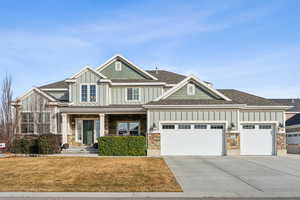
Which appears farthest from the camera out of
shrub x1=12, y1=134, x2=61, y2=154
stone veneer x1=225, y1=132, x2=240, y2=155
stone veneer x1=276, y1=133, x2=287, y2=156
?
shrub x1=12, y1=134, x2=61, y2=154

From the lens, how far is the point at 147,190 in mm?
7828

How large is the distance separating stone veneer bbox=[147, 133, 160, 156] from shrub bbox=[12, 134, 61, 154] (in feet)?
24.1

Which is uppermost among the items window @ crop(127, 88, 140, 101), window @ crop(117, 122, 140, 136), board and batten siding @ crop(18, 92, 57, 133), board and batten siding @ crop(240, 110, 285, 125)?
window @ crop(127, 88, 140, 101)

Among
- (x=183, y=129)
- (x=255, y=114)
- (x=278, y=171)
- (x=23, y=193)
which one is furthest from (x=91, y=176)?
(x=255, y=114)

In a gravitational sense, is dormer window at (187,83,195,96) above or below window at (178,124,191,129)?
above

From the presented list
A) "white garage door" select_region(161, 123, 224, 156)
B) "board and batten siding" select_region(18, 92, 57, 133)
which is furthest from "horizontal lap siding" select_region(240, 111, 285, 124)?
"board and batten siding" select_region(18, 92, 57, 133)

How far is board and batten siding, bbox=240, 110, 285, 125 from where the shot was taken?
1900 cm

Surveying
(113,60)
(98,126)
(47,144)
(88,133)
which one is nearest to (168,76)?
(113,60)

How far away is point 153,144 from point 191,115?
363 centimetres

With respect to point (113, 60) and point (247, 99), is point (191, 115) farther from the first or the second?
point (113, 60)

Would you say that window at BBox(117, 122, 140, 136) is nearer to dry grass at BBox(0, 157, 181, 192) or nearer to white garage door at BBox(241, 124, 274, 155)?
white garage door at BBox(241, 124, 274, 155)

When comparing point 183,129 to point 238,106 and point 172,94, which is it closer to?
point 172,94

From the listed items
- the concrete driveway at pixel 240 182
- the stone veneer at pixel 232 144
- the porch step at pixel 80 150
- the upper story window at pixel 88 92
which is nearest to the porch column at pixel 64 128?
the porch step at pixel 80 150

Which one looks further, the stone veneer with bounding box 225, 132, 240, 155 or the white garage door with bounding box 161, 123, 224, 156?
the white garage door with bounding box 161, 123, 224, 156
